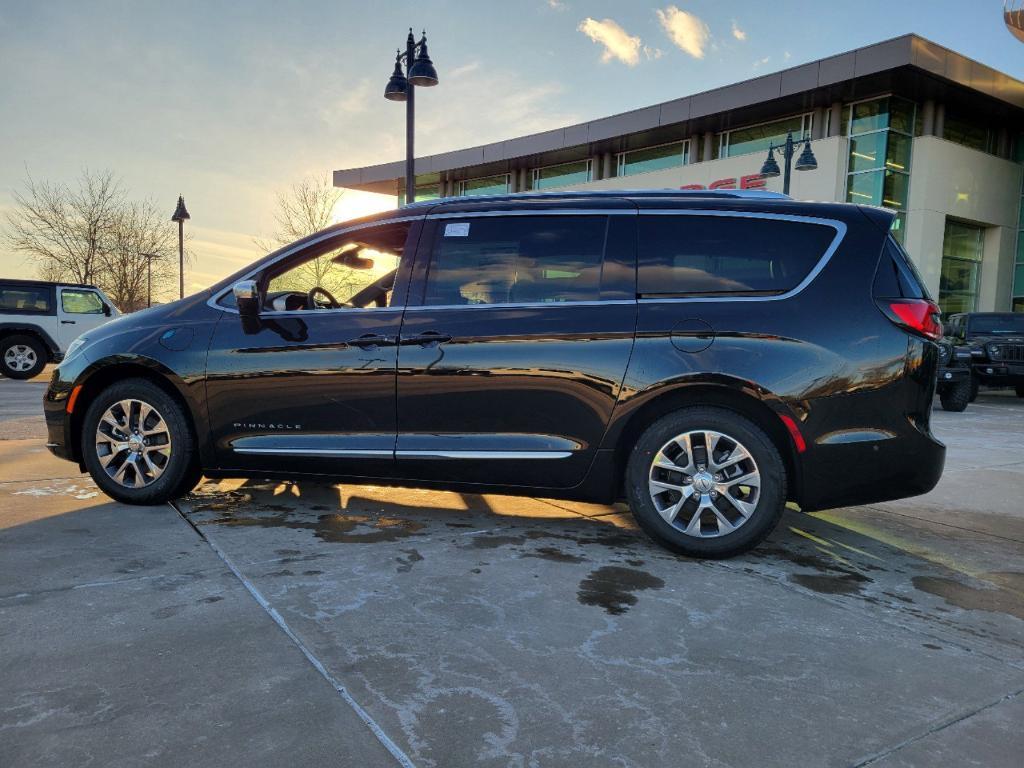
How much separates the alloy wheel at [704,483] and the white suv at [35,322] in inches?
593

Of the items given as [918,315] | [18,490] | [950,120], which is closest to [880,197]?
[950,120]

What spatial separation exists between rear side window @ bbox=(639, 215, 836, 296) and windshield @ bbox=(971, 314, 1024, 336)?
14.2m

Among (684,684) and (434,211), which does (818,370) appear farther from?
(434,211)

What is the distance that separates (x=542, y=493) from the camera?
383cm

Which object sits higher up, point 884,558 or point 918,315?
point 918,315

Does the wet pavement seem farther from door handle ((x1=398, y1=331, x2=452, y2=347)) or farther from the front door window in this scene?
the front door window

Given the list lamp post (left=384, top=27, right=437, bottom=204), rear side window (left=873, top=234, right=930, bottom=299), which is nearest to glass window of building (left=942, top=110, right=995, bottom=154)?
lamp post (left=384, top=27, right=437, bottom=204)

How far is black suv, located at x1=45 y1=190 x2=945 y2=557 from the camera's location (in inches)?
139

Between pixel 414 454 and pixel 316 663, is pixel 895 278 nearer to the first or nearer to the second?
pixel 414 454

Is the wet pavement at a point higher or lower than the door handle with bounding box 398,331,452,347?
lower

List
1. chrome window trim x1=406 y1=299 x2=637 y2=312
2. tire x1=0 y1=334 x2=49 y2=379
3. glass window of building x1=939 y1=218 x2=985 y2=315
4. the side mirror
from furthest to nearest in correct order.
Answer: glass window of building x1=939 y1=218 x2=985 y2=315 → tire x1=0 y1=334 x2=49 y2=379 → the side mirror → chrome window trim x1=406 y1=299 x2=637 y2=312

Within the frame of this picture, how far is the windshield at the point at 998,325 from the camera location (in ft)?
49.8

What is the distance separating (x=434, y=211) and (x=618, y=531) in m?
2.04

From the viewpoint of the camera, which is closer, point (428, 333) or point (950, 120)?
point (428, 333)
